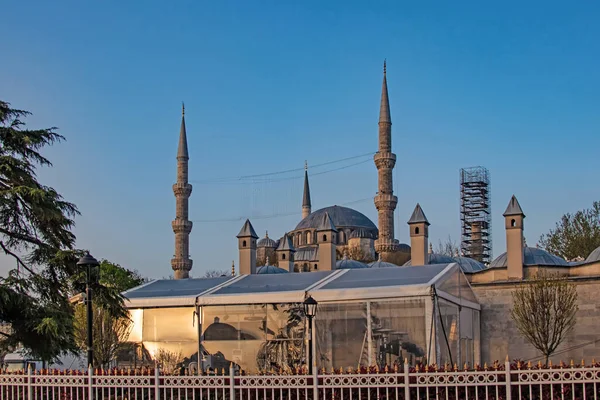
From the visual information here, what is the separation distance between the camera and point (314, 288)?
1617 cm

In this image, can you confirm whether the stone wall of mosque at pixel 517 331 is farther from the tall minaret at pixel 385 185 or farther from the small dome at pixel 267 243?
the small dome at pixel 267 243

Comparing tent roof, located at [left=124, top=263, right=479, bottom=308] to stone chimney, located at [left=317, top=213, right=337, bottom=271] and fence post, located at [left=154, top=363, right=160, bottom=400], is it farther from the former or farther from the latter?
stone chimney, located at [left=317, top=213, right=337, bottom=271]

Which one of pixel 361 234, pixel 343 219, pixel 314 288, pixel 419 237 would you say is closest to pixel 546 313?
pixel 419 237

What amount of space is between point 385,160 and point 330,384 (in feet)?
126

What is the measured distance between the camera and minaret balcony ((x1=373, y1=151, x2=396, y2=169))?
46062 millimetres

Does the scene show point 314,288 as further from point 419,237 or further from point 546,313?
point 419,237

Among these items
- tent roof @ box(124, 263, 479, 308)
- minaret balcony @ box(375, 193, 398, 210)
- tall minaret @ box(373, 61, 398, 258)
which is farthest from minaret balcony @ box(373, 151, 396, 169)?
tent roof @ box(124, 263, 479, 308)

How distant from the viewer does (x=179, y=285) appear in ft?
62.1

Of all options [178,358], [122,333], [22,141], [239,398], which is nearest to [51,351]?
[22,141]

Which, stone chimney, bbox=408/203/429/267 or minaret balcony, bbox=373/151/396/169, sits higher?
minaret balcony, bbox=373/151/396/169

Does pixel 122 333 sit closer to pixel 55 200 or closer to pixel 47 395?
pixel 55 200

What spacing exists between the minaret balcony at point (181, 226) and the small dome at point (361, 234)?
55.6 feet

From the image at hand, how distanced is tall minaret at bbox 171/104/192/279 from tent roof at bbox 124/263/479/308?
30.1 meters

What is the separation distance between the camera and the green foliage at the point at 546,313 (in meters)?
20.9
